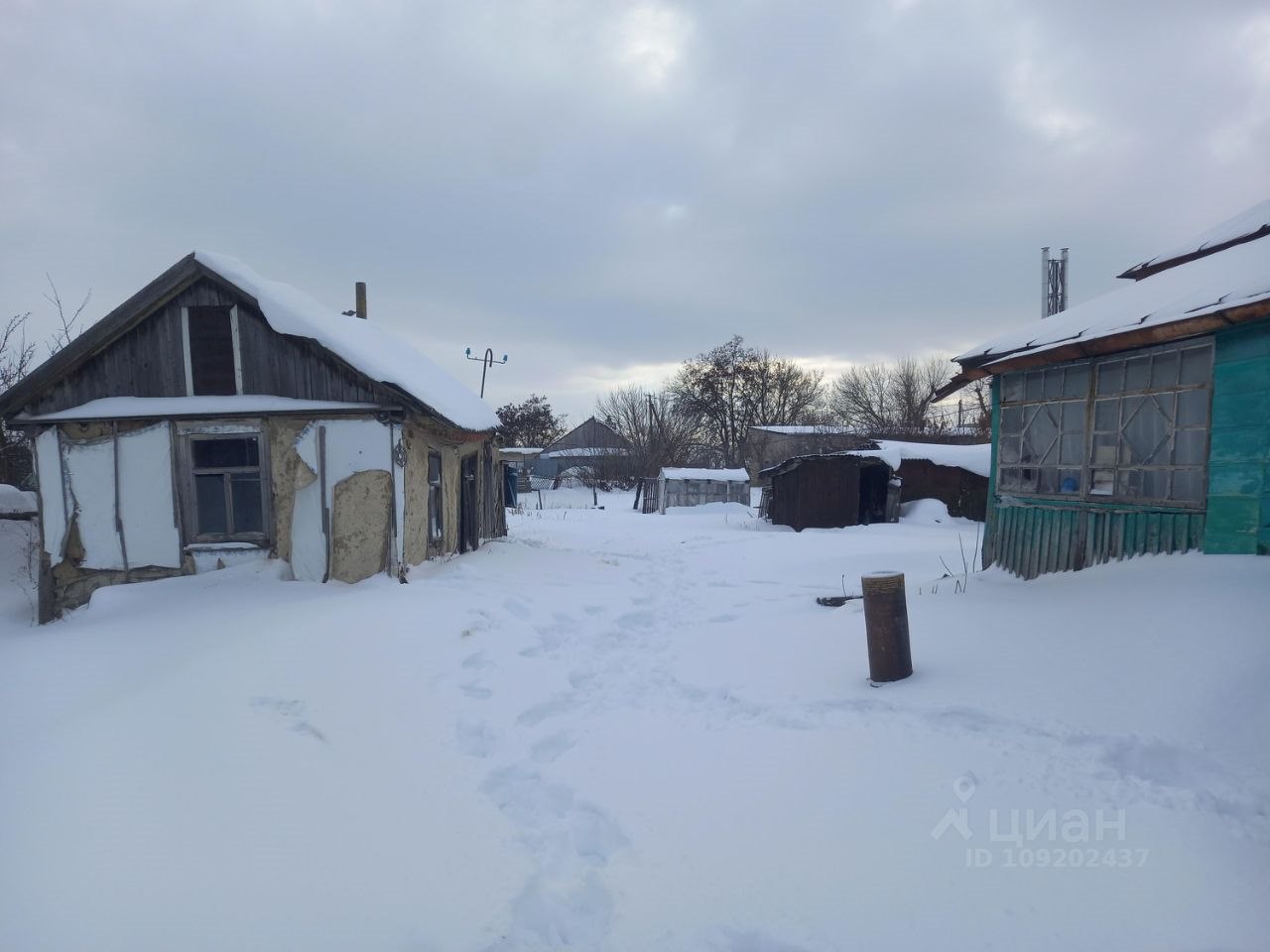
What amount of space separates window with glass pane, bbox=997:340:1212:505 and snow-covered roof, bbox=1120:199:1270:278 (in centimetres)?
307

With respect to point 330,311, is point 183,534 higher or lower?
lower

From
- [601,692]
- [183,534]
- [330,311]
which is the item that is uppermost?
[330,311]

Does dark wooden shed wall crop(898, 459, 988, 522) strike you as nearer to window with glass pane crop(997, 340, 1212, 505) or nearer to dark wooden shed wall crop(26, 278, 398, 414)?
window with glass pane crop(997, 340, 1212, 505)

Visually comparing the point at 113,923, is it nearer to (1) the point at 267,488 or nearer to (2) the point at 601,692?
(2) the point at 601,692

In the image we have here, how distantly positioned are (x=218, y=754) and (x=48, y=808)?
2.64 feet

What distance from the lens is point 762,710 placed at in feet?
16.0

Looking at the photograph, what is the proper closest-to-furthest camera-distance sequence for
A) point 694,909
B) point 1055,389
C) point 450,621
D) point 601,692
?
1. point 694,909
2. point 601,692
3. point 450,621
4. point 1055,389

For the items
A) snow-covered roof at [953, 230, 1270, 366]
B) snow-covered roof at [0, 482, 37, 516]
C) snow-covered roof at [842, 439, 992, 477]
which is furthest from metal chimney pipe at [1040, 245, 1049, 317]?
snow-covered roof at [0, 482, 37, 516]

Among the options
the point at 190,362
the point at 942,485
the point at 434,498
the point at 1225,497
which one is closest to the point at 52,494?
the point at 190,362

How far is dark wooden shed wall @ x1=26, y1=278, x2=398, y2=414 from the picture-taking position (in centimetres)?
854

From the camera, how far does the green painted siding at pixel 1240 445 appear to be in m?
5.45

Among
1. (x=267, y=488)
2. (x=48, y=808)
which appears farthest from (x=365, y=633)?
(x=267, y=488)

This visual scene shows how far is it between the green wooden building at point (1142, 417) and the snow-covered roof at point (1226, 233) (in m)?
0.03

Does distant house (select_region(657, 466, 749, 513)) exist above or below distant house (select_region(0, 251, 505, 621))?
below
